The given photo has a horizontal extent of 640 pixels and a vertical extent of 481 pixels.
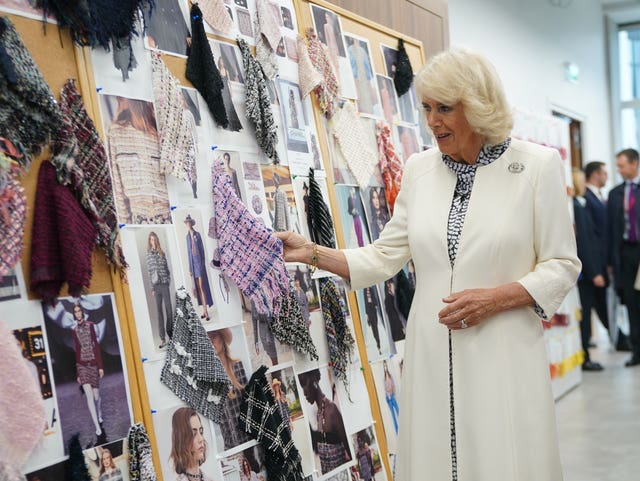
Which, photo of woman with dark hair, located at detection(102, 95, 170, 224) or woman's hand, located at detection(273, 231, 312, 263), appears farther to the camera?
woman's hand, located at detection(273, 231, 312, 263)

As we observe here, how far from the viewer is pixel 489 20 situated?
21.0 ft

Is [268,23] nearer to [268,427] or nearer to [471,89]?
[471,89]

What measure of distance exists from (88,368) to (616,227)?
20.8 feet

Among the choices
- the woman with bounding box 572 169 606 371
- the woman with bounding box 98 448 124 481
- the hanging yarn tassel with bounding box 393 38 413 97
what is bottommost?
the woman with bounding box 572 169 606 371

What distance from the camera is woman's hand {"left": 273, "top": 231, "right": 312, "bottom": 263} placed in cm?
250

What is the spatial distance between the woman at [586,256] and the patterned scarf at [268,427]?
5.11 meters

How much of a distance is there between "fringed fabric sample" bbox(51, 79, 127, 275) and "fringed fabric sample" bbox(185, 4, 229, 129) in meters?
0.49

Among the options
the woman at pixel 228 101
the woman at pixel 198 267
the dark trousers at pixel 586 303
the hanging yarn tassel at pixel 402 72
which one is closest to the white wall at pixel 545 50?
the hanging yarn tassel at pixel 402 72

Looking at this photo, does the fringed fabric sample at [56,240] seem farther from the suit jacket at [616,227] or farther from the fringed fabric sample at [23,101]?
the suit jacket at [616,227]

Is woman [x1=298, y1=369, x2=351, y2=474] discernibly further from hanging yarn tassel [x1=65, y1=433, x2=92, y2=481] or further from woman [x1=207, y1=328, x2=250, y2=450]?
hanging yarn tassel [x1=65, y1=433, x2=92, y2=481]

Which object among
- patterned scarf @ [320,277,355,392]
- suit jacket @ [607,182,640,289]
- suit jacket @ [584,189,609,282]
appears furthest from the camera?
→ suit jacket @ [584,189,609,282]

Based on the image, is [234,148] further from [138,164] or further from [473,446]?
[473,446]

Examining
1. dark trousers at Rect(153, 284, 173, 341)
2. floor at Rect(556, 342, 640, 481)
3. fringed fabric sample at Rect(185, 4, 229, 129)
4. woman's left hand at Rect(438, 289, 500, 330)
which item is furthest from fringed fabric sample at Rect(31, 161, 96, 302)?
floor at Rect(556, 342, 640, 481)

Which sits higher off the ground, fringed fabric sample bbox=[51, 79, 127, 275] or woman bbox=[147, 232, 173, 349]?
fringed fabric sample bbox=[51, 79, 127, 275]
